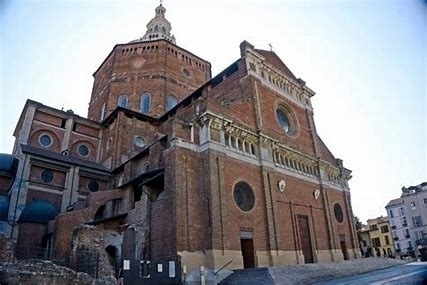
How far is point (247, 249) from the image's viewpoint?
19.3 m

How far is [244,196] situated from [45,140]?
23.1 metres

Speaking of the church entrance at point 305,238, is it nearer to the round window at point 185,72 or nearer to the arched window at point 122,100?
the arched window at point 122,100

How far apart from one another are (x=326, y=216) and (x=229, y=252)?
12352 millimetres

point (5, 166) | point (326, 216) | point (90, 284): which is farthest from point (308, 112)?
point (5, 166)

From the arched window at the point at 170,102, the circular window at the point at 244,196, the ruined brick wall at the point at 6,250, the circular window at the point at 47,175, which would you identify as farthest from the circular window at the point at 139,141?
the ruined brick wall at the point at 6,250

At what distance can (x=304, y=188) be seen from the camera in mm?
25344

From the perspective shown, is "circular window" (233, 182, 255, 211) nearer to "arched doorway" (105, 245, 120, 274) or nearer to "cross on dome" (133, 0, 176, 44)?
"arched doorway" (105, 245, 120, 274)

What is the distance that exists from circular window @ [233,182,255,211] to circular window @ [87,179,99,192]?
52.3 feet

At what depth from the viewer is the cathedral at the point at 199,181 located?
57.2 ft

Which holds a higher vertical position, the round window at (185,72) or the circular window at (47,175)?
the round window at (185,72)

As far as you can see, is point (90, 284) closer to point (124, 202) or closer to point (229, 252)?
point (229, 252)

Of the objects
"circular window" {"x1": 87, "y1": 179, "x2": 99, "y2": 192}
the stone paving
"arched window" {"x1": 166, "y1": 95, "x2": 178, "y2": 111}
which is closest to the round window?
"arched window" {"x1": 166, "y1": 95, "x2": 178, "y2": 111}

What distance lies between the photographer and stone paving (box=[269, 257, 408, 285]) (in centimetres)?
1523

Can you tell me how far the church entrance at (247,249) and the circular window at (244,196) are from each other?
1.63 meters
